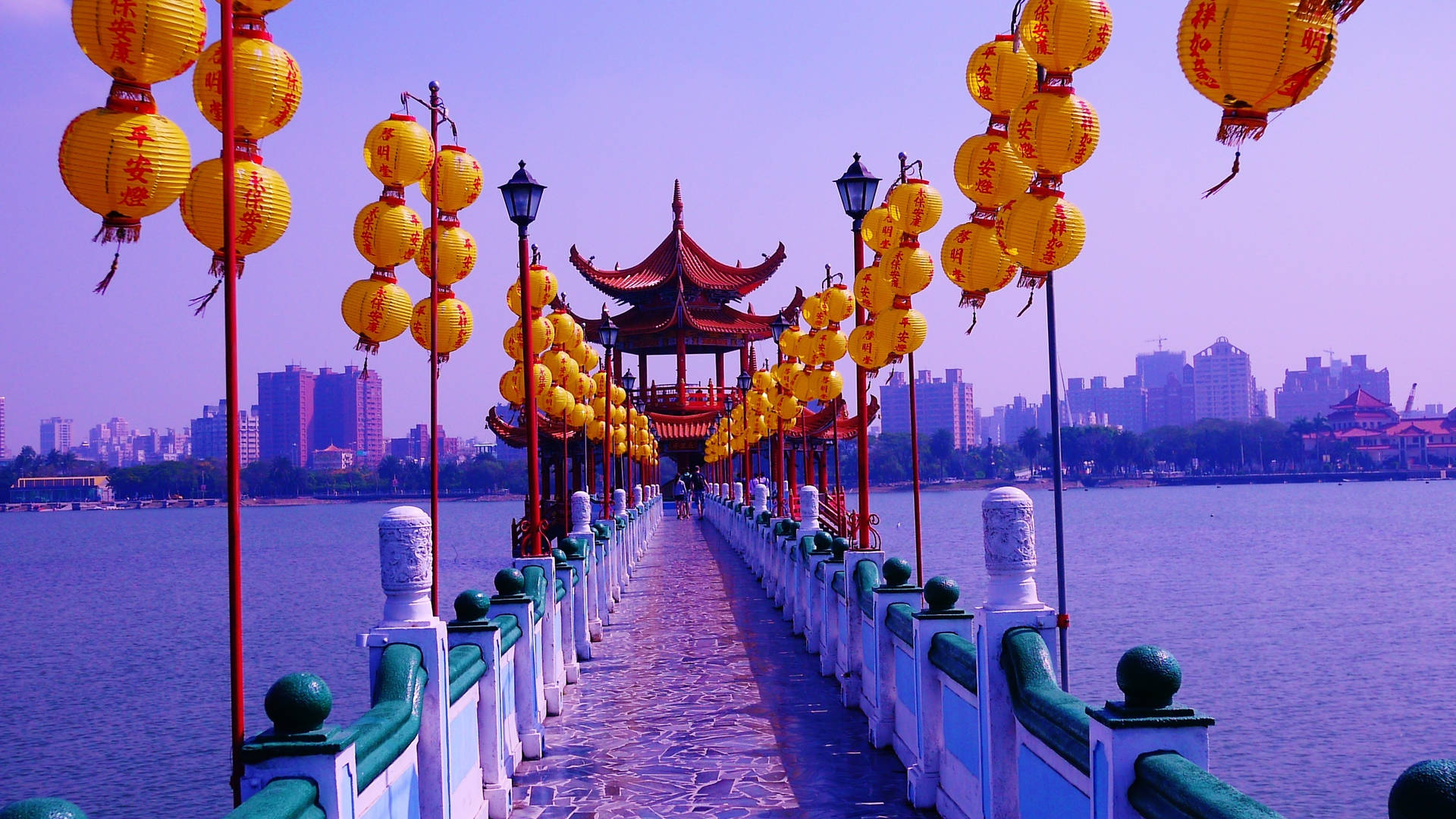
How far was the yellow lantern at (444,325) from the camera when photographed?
10852mm

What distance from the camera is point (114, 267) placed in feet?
18.0

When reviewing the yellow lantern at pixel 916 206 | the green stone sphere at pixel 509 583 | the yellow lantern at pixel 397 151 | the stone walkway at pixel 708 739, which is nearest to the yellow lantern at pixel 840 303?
the stone walkway at pixel 708 739

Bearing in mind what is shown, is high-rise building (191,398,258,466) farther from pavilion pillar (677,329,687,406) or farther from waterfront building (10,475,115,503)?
pavilion pillar (677,329,687,406)

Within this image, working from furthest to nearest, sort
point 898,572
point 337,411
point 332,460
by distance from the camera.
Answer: point 332,460
point 337,411
point 898,572

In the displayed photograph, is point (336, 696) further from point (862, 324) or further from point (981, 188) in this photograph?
point (981, 188)

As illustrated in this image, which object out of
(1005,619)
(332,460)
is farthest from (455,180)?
(332,460)

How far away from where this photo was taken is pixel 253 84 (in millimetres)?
5988

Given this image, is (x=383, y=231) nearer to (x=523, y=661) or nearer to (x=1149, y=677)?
(x=523, y=661)

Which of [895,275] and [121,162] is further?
[895,275]

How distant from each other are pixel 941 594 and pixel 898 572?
1.66 metres

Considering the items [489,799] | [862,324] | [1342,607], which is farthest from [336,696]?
[1342,607]

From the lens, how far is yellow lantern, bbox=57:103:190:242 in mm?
5211

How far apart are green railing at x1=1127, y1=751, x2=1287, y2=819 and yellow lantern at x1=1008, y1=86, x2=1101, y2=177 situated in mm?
4693

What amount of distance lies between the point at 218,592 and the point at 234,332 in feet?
172
